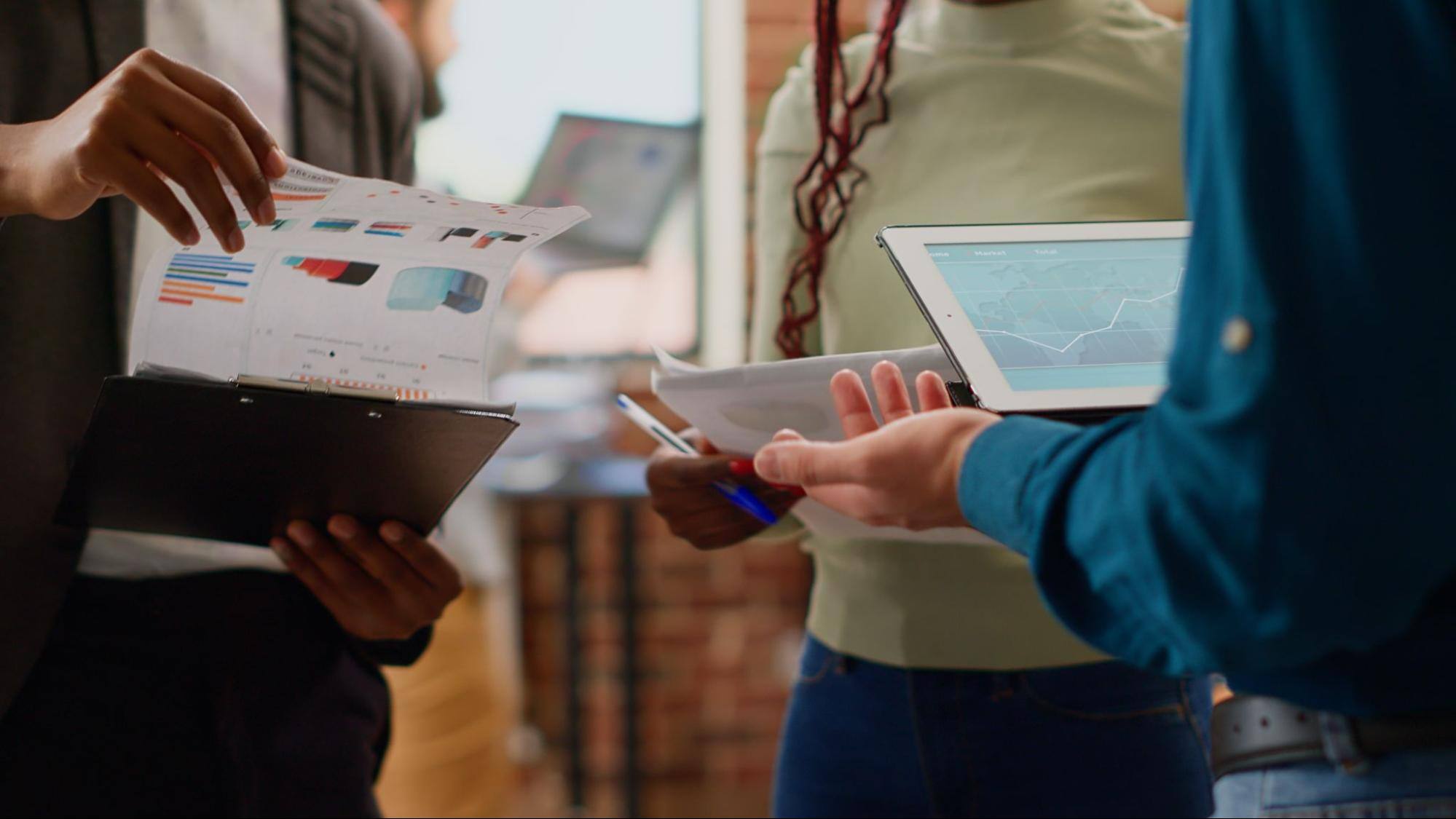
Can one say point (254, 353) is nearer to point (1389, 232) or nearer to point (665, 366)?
point (665, 366)

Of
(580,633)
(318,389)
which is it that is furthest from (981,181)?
(580,633)

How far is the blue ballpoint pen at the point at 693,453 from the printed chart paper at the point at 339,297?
0.13m

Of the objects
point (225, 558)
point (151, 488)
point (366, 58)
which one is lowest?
point (225, 558)

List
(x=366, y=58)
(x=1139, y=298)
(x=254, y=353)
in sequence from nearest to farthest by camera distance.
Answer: (x=1139, y=298) < (x=254, y=353) < (x=366, y=58)

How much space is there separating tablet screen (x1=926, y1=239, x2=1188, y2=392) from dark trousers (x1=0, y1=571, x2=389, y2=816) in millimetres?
672

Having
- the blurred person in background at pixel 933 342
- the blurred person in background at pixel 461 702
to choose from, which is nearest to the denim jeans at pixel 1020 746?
the blurred person in background at pixel 933 342

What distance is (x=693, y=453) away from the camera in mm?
952

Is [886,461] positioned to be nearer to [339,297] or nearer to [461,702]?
[339,297]

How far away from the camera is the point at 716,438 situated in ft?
3.07

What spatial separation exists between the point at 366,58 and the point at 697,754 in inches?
80.7

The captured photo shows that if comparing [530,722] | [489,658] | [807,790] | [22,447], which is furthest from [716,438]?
[530,722]

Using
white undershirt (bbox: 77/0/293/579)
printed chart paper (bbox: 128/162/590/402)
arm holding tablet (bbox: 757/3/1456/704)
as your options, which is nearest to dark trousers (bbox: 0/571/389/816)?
white undershirt (bbox: 77/0/293/579)

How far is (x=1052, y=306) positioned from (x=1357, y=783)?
1.07 feet

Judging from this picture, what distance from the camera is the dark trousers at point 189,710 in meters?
0.91
